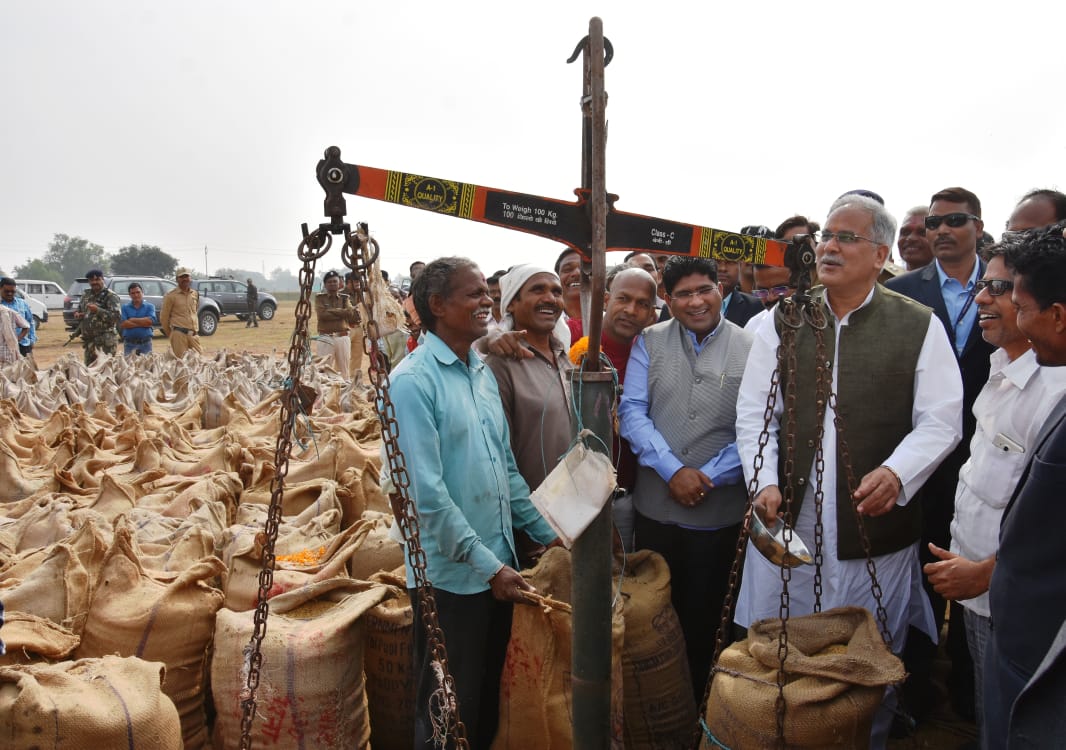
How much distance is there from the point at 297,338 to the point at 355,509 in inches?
87.4

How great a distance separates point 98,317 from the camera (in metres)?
11.8

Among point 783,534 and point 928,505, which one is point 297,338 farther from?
point 928,505

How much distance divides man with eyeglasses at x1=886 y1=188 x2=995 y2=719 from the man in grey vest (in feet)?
2.77

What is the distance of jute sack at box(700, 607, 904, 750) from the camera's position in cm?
201

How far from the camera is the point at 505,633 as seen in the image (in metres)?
2.49

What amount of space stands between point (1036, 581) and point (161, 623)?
102 inches

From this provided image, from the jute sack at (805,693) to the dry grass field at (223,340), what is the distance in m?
14.9

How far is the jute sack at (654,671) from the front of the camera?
104 inches

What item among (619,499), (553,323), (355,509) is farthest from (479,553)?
(355,509)

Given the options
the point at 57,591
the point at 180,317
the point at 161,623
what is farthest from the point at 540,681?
the point at 180,317

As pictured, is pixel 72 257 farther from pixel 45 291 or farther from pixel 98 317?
pixel 98 317

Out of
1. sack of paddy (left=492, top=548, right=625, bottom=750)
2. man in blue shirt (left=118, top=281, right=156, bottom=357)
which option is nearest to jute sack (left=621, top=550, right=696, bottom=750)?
sack of paddy (left=492, top=548, right=625, bottom=750)

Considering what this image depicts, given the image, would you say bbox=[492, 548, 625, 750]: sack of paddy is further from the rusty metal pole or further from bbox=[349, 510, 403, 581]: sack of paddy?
bbox=[349, 510, 403, 581]: sack of paddy

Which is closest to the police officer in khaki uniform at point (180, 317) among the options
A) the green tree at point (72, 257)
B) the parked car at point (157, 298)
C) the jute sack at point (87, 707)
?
the jute sack at point (87, 707)
